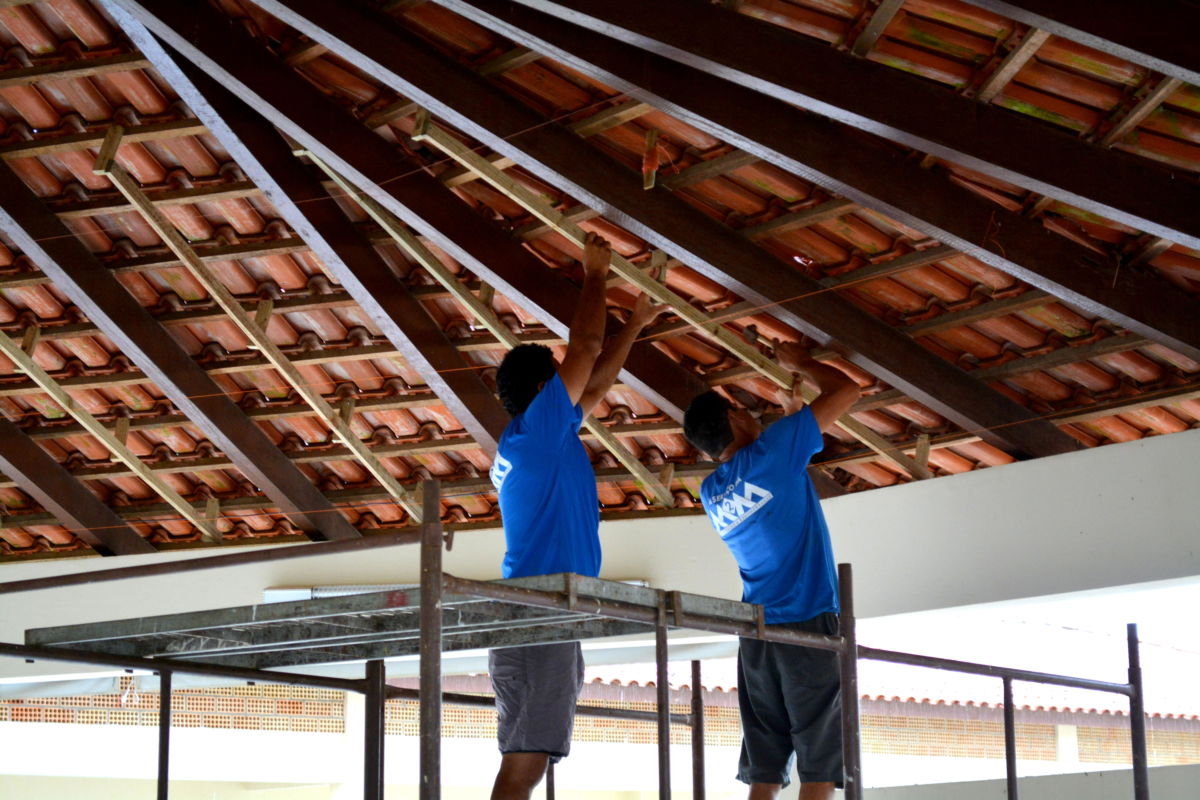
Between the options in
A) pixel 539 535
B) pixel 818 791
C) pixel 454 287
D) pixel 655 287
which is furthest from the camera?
pixel 454 287

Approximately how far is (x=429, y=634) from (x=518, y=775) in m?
0.88

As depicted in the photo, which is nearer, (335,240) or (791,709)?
(791,709)

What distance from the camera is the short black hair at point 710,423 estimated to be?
14.0 feet

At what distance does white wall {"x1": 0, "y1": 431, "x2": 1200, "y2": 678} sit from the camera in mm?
5066

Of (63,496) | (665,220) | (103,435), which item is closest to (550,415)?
(665,220)

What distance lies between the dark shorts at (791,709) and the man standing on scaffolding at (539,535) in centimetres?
60

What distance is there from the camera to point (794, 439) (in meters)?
3.95

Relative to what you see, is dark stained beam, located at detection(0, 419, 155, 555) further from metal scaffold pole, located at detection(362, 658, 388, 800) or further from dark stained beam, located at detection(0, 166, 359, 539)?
metal scaffold pole, located at detection(362, 658, 388, 800)

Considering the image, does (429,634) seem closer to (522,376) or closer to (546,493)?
(546,493)

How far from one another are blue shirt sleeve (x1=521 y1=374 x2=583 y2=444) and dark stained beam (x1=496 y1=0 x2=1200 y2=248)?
1.11 meters

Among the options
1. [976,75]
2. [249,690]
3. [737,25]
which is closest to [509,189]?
[737,25]

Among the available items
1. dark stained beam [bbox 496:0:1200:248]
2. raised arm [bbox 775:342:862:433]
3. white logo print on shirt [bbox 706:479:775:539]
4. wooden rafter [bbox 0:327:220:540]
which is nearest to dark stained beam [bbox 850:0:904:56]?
dark stained beam [bbox 496:0:1200:248]

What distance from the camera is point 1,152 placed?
19.3ft

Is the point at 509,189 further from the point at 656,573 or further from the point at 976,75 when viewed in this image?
the point at 656,573
